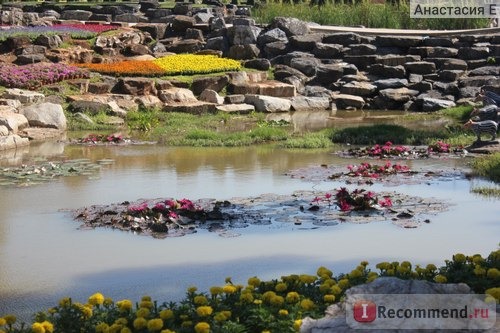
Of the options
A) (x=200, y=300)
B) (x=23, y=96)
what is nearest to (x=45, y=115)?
(x=23, y=96)

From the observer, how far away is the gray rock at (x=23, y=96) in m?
18.4

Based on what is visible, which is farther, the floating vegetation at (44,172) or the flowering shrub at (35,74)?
the flowering shrub at (35,74)

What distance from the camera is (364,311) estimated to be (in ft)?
14.1

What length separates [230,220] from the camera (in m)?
9.52

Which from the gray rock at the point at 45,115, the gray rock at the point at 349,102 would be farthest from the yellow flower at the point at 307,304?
the gray rock at the point at 349,102

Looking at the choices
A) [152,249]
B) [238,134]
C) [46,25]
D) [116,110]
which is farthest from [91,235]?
[46,25]

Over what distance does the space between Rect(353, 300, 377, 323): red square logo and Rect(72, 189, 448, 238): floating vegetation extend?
181 inches

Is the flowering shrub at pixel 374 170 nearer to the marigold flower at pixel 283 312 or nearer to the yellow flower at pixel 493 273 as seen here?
the yellow flower at pixel 493 273

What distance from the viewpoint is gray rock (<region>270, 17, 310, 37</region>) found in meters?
26.6

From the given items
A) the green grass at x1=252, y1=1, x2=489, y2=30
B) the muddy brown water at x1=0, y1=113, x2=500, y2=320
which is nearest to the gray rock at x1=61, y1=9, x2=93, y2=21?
the green grass at x1=252, y1=1, x2=489, y2=30

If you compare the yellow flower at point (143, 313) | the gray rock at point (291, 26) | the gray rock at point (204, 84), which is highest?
the gray rock at point (291, 26)

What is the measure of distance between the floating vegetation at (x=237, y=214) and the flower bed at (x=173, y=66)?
40.0ft

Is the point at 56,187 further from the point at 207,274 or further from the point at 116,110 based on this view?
the point at 116,110

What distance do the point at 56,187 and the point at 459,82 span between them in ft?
45.3
